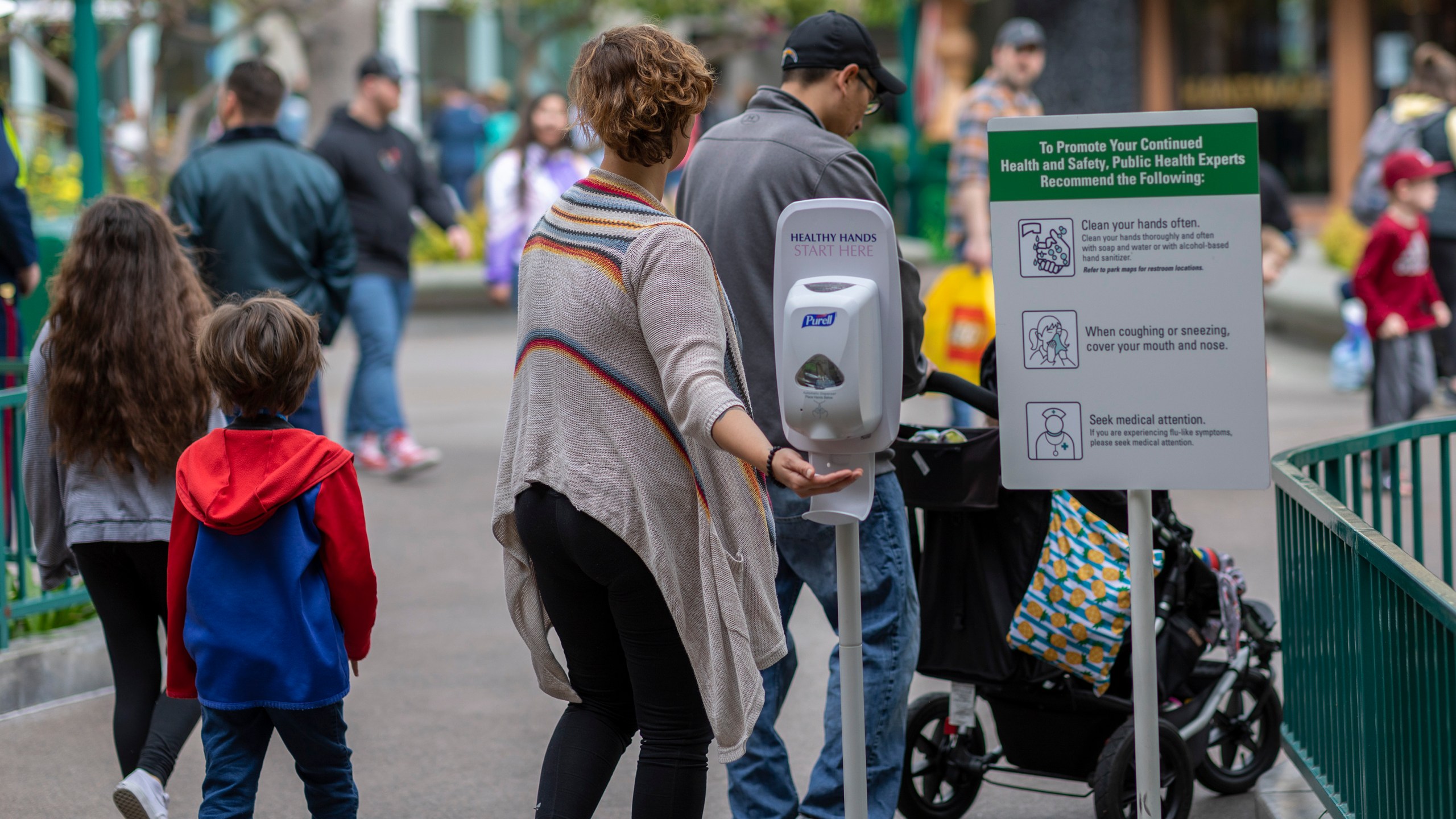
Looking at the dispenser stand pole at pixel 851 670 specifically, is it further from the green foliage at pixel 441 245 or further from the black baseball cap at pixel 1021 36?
the green foliage at pixel 441 245

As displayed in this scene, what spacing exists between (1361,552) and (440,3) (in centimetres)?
3582

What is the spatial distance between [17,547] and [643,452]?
315 cm

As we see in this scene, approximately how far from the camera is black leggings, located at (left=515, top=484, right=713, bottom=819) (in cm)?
303

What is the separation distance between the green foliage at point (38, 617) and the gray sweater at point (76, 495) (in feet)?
4.45

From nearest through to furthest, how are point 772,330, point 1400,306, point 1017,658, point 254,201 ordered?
point 772,330 < point 1017,658 < point 254,201 < point 1400,306

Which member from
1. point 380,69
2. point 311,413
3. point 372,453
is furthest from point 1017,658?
point 380,69

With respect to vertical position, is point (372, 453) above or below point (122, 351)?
below

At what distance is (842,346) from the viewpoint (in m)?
2.93

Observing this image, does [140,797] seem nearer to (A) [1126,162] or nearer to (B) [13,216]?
(A) [1126,162]

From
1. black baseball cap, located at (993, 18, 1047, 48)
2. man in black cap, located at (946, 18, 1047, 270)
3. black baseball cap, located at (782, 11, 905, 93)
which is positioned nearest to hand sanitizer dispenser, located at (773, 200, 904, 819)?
black baseball cap, located at (782, 11, 905, 93)

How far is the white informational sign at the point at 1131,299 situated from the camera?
3.21 meters

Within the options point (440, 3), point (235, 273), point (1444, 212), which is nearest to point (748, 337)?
point (235, 273)

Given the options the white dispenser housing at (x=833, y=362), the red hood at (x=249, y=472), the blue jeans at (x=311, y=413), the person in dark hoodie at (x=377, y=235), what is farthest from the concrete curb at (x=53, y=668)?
the white dispenser housing at (x=833, y=362)

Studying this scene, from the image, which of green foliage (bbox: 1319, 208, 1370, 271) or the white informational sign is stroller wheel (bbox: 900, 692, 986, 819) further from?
green foliage (bbox: 1319, 208, 1370, 271)
